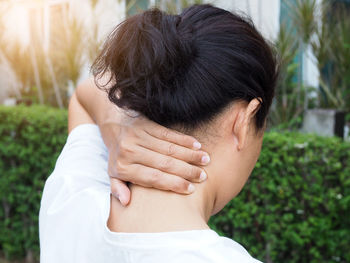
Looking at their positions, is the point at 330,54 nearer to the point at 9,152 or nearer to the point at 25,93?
the point at 9,152

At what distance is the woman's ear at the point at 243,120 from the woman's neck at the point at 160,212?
18 cm

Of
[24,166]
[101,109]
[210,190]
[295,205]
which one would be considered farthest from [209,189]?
[24,166]

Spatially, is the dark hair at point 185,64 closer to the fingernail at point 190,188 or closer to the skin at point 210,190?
the skin at point 210,190

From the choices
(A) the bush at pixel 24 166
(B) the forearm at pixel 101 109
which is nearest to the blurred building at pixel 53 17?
(A) the bush at pixel 24 166

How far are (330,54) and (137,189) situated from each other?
5.99m

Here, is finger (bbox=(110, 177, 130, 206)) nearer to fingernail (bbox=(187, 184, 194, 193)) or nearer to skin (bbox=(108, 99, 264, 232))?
skin (bbox=(108, 99, 264, 232))

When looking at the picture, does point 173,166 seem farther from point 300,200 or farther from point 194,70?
point 300,200

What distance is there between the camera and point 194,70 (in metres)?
1.14

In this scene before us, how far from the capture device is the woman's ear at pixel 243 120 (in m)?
1.22

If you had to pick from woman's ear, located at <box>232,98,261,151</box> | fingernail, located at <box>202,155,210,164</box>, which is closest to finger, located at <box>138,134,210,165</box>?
fingernail, located at <box>202,155,210,164</box>

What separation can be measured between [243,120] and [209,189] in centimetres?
23

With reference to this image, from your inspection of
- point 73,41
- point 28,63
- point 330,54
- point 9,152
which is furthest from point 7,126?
point 28,63

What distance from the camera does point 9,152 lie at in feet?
14.2

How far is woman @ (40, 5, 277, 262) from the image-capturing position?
1092 mm
